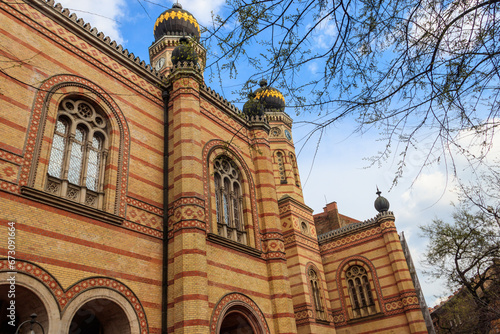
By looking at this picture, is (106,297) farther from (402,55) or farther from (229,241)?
(402,55)

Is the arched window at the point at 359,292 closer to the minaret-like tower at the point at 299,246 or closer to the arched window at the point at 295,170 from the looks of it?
the minaret-like tower at the point at 299,246

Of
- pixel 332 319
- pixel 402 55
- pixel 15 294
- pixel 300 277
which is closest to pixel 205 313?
pixel 15 294

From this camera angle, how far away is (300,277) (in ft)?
59.6

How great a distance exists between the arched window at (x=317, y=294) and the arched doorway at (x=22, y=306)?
14.0m

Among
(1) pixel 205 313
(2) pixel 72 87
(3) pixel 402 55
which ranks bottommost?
(1) pixel 205 313

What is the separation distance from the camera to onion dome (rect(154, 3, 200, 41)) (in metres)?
20.8

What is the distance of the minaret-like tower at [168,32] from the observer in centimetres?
2112

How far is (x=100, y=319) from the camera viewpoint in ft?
28.4

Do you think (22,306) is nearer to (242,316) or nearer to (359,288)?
(242,316)

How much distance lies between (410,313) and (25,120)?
57.5ft

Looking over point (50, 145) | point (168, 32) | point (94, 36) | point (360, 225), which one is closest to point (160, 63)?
point (168, 32)

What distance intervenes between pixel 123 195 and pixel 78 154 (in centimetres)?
142

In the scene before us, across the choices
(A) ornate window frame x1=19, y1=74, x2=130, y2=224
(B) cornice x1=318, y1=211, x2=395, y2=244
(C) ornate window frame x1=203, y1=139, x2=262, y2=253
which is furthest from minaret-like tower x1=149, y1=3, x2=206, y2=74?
(B) cornice x1=318, y1=211, x2=395, y2=244

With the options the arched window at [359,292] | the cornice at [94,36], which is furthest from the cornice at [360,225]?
the cornice at [94,36]
